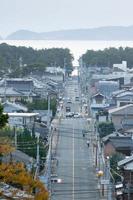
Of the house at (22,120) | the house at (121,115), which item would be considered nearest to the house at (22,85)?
the house at (121,115)

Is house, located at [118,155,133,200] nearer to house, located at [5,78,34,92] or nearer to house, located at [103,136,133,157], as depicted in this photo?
house, located at [103,136,133,157]

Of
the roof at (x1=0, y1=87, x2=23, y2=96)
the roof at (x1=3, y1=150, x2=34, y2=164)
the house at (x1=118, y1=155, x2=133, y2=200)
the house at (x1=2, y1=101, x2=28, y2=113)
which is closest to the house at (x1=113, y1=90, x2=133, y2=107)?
the roof at (x1=0, y1=87, x2=23, y2=96)

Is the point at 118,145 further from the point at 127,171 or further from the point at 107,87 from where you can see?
the point at 107,87

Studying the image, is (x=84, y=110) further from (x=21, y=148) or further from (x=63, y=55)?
(x=63, y=55)

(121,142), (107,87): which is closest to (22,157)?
(121,142)

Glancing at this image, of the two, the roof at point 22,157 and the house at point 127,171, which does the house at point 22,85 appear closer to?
the roof at point 22,157

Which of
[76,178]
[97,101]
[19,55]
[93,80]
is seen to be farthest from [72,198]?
[19,55]

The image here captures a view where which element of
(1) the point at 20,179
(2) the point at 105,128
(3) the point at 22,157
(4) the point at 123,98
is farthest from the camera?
(4) the point at 123,98
